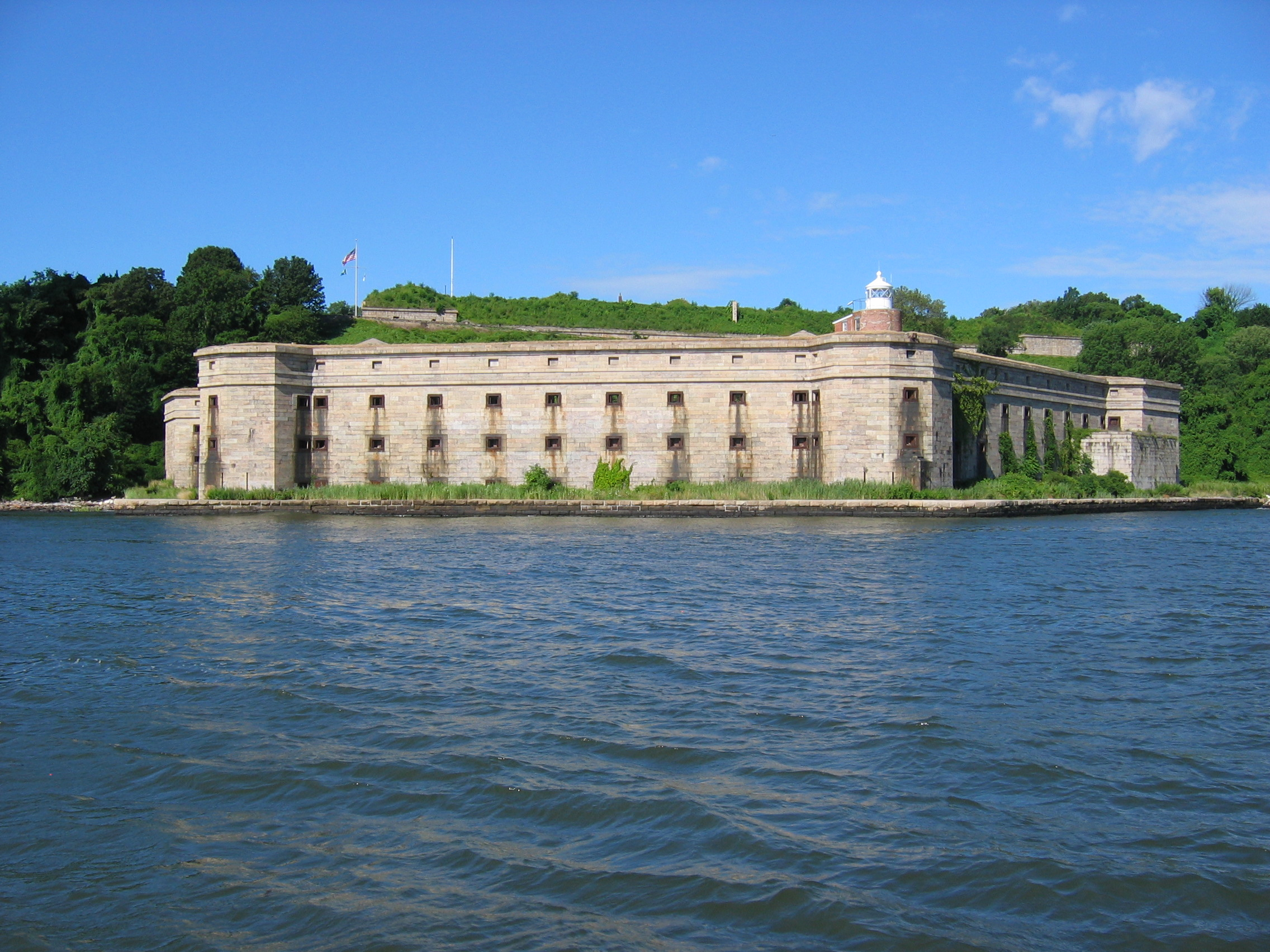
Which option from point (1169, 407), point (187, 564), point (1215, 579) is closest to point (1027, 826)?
point (1215, 579)

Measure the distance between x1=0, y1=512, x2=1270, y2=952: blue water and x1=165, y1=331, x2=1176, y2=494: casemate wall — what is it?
1825 cm

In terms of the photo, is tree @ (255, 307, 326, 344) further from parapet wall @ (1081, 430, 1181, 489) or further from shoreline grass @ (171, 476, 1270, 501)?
parapet wall @ (1081, 430, 1181, 489)

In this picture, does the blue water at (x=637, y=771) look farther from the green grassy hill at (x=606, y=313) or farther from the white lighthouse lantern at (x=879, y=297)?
the green grassy hill at (x=606, y=313)

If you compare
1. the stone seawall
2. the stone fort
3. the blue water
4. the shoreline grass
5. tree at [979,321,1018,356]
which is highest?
tree at [979,321,1018,356]

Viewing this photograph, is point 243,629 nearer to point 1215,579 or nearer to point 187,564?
point 187,564

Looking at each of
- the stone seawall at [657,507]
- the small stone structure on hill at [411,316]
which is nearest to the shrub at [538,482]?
the stone seawall at [657,507]

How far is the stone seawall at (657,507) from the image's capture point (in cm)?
2961

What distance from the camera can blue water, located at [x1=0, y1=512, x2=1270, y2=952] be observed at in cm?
503

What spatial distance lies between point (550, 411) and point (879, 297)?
12.0 meters

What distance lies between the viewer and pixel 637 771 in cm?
688

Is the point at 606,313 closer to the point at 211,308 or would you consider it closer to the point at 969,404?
the point at 211,308

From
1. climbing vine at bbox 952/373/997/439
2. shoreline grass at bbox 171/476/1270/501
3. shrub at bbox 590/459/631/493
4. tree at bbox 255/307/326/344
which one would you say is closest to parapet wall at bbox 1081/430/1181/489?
shoreline grass at bbox 171/476/1270/501

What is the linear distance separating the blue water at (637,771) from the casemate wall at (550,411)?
1825 cm

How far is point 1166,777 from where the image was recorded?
6820 mm
